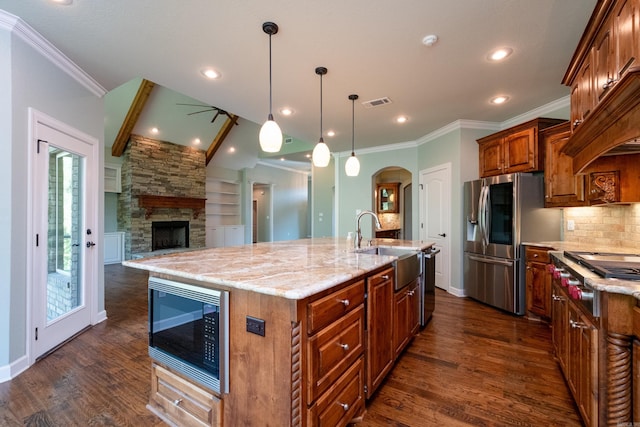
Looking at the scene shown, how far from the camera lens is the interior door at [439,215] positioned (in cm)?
452

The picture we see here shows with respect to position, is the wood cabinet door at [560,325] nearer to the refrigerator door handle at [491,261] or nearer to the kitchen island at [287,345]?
the refrigerator door handle at [491,261]

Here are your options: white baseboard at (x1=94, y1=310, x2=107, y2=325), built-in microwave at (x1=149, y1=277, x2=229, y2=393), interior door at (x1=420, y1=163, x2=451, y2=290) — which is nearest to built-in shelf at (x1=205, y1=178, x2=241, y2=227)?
white baseboard at (x1=94, y1=310, x2=107, y2=325)

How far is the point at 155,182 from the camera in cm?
711

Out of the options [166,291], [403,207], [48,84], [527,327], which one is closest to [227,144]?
[403,207]

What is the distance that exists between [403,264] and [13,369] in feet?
9.93

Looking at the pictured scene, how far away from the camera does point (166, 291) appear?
5.35ft

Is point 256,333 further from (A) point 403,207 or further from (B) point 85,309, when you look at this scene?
(A) point 403,207

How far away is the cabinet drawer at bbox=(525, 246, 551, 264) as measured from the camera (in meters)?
3.08

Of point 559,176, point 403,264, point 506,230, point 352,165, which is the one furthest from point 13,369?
point 559,176

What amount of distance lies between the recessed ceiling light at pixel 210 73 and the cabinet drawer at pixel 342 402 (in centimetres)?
286

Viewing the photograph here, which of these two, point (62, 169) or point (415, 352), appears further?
point (62, 169)

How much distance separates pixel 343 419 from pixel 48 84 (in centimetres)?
347

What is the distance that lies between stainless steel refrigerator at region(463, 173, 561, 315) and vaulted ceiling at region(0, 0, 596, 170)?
3.54 ft

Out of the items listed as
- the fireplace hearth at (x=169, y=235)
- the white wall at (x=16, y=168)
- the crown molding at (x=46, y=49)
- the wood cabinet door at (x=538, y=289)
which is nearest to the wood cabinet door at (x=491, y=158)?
the wood cabinet door at (x=538, y=289)
